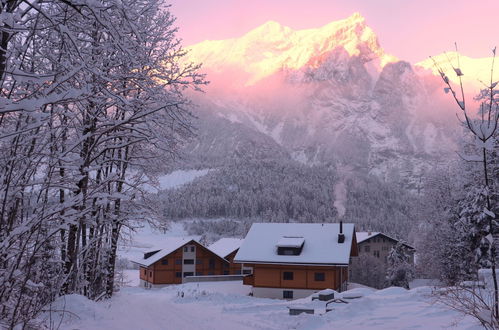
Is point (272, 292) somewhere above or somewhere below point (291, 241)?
below

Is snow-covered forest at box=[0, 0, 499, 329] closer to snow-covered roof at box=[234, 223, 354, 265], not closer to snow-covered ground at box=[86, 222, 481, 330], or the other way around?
snow-covered ground at box=[86, 222, 481, 330]

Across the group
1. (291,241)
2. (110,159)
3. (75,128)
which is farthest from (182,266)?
(75,128)

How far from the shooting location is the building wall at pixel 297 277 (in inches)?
1403

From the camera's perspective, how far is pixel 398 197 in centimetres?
16975

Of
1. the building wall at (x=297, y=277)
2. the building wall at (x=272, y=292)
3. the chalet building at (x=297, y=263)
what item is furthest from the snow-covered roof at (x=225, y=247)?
the building wall at (x=272, y=292)

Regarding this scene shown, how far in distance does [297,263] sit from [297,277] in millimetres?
1662

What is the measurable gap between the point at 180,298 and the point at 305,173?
16136 cm

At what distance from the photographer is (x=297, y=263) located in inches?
1395

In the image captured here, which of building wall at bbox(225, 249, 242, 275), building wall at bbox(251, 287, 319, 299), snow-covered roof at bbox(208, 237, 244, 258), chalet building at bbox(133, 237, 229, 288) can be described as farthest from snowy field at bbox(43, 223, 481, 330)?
snow-covered roof at bbox(208, 237, 244, 258)

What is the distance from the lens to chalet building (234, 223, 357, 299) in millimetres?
Answer: 35562

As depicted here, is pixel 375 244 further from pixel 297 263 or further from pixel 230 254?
pixel 297 263

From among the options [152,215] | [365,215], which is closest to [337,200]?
[365,215]

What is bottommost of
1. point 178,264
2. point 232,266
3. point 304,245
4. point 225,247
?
point 232,266

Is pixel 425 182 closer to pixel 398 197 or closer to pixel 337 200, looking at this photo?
pixel 337 200
